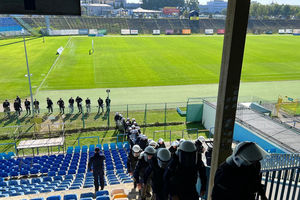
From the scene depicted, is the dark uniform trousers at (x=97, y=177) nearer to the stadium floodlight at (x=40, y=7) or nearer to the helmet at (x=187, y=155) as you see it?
the stadium floodlight at (x=40, y=7)

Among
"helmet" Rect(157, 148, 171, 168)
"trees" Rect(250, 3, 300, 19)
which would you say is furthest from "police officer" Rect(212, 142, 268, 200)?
"trees" Rect(250, 3, 300, 19)

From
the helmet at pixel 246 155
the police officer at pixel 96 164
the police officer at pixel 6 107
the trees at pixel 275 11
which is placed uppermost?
the trees at pixel 275 11

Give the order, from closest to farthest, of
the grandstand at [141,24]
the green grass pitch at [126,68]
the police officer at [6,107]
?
the police officer at [6,107] → the green grass pitch at [126,68] → the grandstand at [141,24]

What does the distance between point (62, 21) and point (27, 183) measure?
87.9 metres

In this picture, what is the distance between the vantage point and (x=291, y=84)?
1099 inches

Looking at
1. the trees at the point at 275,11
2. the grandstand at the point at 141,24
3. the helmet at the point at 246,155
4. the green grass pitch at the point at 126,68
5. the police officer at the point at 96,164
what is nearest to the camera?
the helmet at the point at 246,155

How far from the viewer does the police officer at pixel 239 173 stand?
2.85 m

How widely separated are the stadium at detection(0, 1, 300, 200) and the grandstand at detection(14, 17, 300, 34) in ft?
134

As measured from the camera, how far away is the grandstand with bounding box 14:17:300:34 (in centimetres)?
8550

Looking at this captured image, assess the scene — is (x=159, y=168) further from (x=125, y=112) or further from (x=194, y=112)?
(x=125, y=112)

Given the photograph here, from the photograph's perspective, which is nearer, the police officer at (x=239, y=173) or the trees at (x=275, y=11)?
the police officer at (x=239, y=173)

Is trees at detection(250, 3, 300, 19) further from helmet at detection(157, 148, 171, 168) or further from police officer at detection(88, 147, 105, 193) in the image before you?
helmet at detection(157, 148, 171, 168)

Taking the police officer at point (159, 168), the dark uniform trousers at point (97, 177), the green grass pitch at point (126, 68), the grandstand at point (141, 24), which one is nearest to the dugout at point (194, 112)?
the green grass pitch at point (126, 68)

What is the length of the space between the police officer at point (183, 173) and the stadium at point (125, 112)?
75 cm
